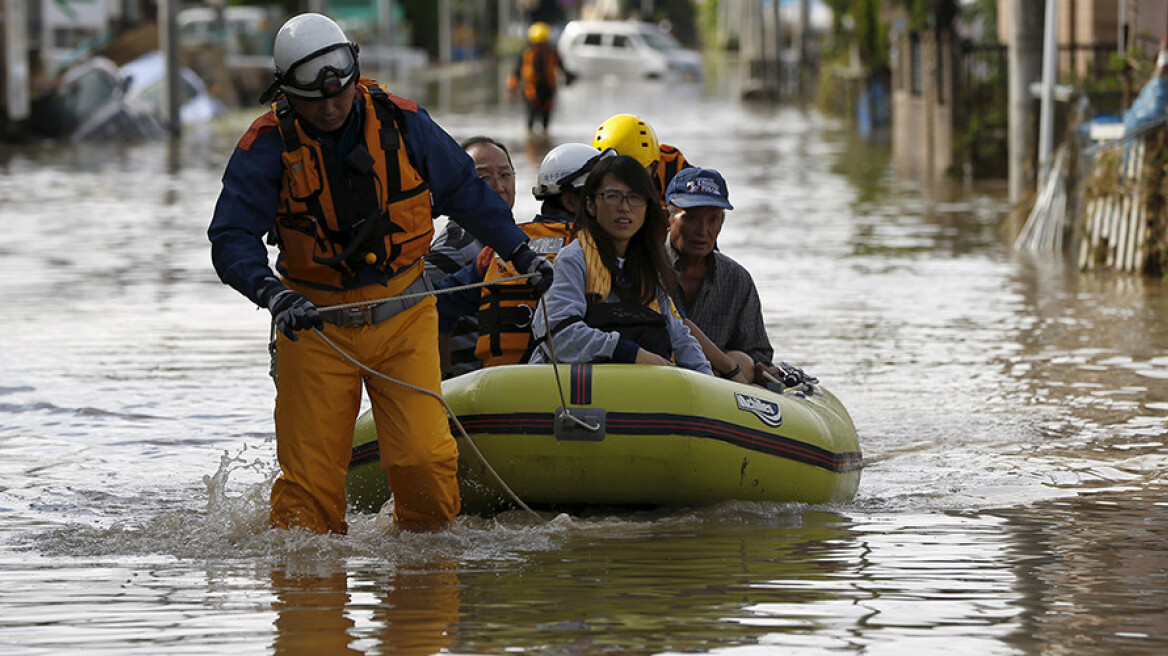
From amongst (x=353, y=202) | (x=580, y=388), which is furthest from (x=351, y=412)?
(x=580, y=388)

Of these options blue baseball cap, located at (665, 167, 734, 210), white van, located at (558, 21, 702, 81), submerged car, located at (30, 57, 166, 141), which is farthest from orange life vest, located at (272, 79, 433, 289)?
white van, located at (558, 21, 702, 81)

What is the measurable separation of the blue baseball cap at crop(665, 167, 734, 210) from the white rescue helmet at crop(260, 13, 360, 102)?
1.76 meters

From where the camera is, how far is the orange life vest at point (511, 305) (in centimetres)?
758

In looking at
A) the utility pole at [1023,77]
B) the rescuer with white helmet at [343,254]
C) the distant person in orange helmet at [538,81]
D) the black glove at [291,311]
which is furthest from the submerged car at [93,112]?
the black glove at [291,311]

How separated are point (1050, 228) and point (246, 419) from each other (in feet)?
27.2

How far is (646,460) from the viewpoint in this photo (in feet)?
23.5

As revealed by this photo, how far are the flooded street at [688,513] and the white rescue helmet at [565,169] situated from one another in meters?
1.23

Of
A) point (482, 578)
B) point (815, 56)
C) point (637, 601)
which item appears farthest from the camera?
point (815, 56)

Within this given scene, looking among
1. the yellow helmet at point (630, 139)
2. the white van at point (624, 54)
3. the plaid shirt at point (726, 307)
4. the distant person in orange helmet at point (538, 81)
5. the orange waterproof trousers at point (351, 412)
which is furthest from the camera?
the white van at point (624, 54)

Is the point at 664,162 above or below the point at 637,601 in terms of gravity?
above

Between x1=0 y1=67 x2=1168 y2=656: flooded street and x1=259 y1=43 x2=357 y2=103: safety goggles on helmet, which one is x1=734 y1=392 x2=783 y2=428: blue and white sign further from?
x1=259 y1=43 x2=357 y2=103: safety goggles on helmet

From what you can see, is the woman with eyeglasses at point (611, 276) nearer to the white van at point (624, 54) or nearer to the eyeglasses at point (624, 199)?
the eyeglasses at point (624, 199)

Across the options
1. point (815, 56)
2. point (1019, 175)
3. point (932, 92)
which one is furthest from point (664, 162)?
point (815, 56)

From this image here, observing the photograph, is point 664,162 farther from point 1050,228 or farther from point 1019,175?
point 1019,175
